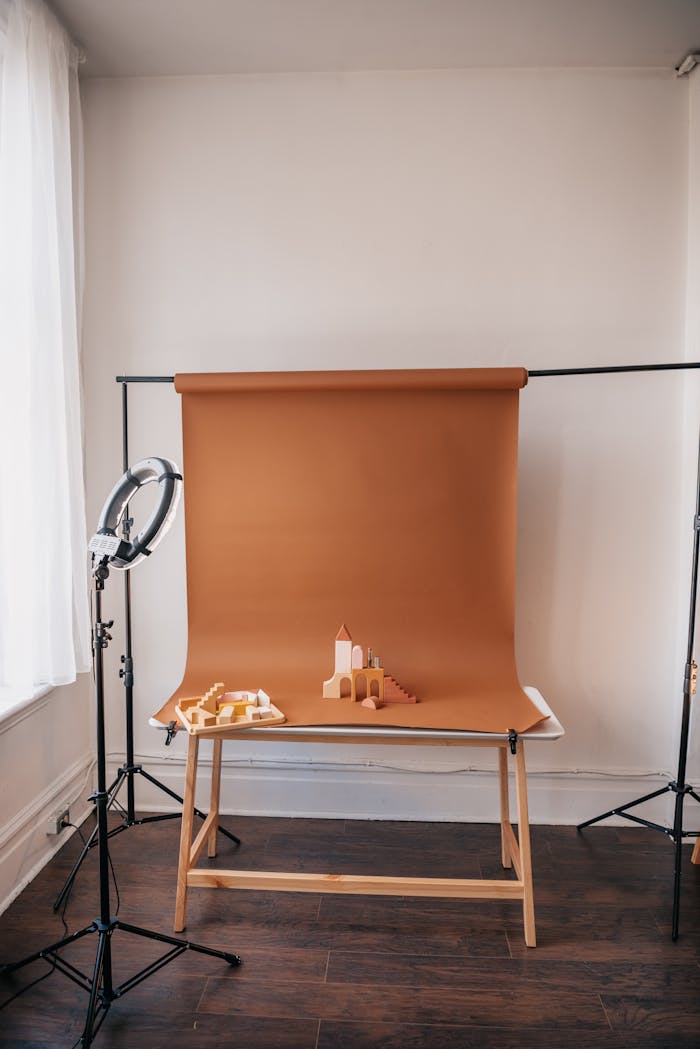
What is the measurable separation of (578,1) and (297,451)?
5.45 ft

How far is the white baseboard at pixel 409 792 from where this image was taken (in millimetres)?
2791

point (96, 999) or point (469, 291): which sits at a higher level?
point (469, 291)

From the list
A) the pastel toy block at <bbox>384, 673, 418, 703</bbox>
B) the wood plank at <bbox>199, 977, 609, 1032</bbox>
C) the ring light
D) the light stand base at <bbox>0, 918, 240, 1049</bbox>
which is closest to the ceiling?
the ring light

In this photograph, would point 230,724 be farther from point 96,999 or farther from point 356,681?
point 96,999

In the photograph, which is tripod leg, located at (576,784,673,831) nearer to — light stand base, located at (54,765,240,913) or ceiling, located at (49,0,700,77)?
light stand base, located at (54,765,240,913)

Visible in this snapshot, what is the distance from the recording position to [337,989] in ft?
6.26

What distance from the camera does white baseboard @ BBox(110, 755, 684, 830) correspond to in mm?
2791

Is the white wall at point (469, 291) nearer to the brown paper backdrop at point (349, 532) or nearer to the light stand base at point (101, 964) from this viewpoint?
the brown paper backdrop at point (349, 532)

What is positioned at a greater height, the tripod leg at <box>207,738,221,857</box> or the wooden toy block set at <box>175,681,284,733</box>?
the wooden toy block set at <box>175,681,284,733</box>

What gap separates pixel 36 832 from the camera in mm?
2447

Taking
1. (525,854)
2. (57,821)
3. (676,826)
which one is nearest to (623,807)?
(676,826)

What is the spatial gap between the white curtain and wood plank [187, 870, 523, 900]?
0.81m

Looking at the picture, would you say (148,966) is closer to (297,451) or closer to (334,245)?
(297,451)

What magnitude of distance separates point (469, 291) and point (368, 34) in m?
0.90
